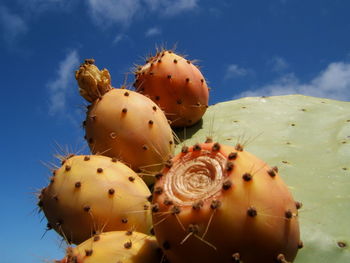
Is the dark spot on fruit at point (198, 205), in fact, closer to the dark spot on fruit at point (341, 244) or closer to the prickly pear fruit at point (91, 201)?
the prickly pear fruit at point (91, 201)

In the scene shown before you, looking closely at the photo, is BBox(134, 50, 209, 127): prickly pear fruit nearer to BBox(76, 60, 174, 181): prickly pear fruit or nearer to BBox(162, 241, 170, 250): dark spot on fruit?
BBox(76, 60, 174, 181): prickly pear fruit

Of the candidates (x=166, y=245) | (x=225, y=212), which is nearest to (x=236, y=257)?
(x=225, y=212)

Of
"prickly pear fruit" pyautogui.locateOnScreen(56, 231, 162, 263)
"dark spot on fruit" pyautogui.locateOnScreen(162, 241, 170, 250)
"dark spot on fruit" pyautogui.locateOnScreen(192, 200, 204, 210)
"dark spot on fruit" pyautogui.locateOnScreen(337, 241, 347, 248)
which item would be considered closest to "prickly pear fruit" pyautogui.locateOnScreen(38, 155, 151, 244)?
"prickly pear fruit" pyautogui.locateOnScreen(56, 231, 162, 263)

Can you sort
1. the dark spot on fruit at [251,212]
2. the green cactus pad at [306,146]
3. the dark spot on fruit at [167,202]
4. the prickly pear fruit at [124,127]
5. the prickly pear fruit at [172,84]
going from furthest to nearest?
the prickly pear fruit at [172,84] → the prickly pear fruit at [124,127] → the green cactus pad at [306,146] → the dark spot on fruit at [167,202] → the dark spot on fruit at [251,212]

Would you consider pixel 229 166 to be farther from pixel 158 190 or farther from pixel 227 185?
pixel 158 190

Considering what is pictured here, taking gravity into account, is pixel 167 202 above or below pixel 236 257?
above

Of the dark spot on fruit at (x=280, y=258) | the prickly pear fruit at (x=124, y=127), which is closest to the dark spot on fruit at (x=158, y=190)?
the dark spot on fruit at (x=280, y=258)
